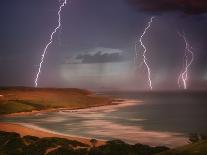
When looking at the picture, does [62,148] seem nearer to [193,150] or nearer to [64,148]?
[64,148]

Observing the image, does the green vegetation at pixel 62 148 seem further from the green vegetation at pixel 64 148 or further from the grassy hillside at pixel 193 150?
the grassy hillside at pixel 193 150

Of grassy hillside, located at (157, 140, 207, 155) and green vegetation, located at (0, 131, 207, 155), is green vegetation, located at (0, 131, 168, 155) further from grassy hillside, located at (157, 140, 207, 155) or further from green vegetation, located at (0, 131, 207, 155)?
grassy hillside, located at (157, 140, 207, 155)

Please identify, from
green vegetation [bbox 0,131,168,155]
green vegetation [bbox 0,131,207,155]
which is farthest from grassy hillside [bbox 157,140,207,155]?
green vegetation [bbox 0,131,168,155]

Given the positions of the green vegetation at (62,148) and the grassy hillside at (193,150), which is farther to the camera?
the green vegetation at (62,148)

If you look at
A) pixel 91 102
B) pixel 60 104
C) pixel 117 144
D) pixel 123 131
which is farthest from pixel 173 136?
pixel 91 102

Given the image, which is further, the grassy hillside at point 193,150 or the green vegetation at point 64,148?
the green vegetation at point 64,148

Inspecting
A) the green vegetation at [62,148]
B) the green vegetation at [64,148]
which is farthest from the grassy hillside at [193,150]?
the green vegetation at [62,148]

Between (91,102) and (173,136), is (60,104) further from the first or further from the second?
(173,136)

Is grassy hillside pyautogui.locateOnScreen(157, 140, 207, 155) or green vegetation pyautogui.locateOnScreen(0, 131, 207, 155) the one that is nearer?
grassy hillside pyautogui.locateOnScreen(157, 140, 207, 155)

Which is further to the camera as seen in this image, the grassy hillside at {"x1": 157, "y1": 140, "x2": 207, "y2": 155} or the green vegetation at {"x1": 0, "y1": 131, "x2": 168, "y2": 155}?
the green vegetation at {"x1": 0, "y1": 131, "x2": 168, "y2": 155}
